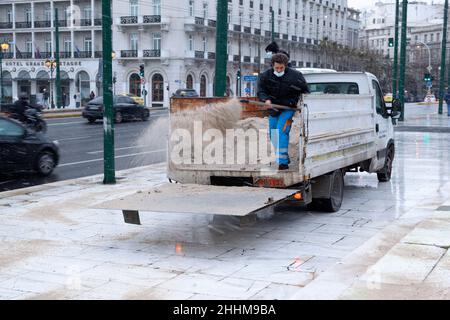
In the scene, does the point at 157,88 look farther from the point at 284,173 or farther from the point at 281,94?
the point at 284,173

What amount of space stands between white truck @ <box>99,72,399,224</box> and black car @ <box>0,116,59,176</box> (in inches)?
231

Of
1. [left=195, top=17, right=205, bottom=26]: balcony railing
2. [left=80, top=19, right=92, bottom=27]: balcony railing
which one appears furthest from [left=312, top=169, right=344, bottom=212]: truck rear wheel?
[left=80, top=19, right=92, bottom=27]: balcony railing

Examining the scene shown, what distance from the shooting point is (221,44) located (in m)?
15.3

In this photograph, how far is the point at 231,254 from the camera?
24.1ft

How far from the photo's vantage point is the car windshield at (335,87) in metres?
A: 11.7

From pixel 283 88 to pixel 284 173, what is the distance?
1.17m

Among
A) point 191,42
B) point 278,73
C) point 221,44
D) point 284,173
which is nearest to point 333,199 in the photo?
point 284,173

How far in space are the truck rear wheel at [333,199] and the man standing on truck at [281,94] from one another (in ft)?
3.98

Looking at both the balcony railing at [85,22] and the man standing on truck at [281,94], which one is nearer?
the man standing on truck at [281,94]

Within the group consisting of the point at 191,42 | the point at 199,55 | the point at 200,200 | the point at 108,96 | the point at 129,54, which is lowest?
the point at 200,200

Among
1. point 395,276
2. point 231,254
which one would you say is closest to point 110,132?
point 231,254

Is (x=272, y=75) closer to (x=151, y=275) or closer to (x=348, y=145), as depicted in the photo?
(x=348, y=145)

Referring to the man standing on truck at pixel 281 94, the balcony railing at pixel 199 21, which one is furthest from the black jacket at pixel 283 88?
the balcony railing at pixel 199 21

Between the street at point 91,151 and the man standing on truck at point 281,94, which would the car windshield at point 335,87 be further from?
the man standing on truck at point 281,94
